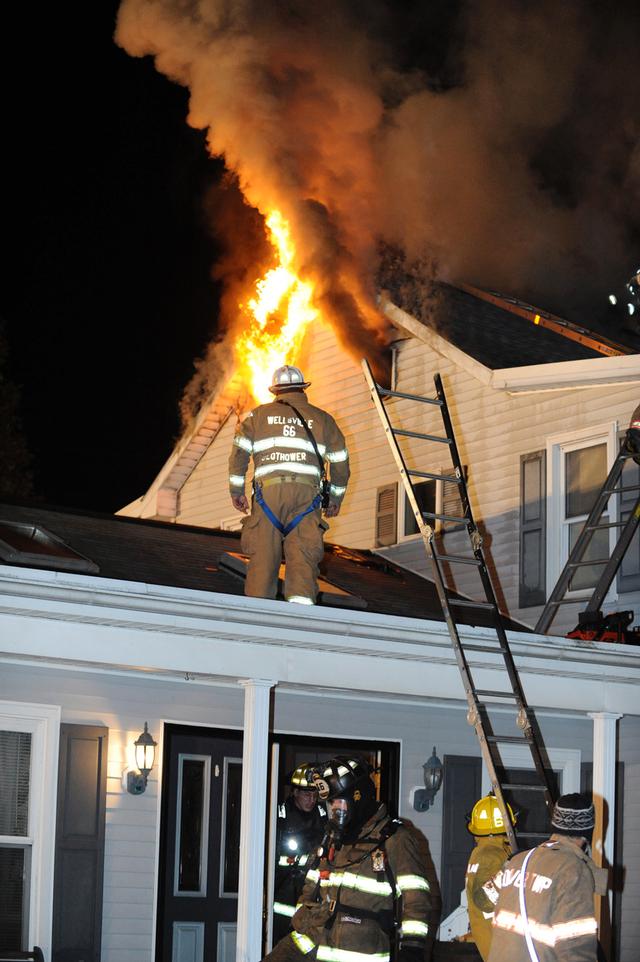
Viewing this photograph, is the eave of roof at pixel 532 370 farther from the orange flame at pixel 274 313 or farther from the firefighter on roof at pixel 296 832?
the firefighter on roof at pixel 296 832

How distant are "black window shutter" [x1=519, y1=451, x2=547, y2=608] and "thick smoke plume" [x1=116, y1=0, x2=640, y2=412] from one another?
2351 millimetres

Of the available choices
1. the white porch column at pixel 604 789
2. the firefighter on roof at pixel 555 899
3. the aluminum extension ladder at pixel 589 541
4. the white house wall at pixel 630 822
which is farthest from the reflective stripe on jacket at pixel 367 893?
the white house wall at pixel 630 822

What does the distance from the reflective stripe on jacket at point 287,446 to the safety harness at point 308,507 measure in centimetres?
4

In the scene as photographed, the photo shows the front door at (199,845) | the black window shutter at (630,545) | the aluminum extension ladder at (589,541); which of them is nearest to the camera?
the front door at (199,845)

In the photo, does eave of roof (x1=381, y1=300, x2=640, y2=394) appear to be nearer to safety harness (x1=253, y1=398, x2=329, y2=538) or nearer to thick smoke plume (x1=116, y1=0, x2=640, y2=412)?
thick smoke plume (x1=116, y1=0, x2=640, y2=412)

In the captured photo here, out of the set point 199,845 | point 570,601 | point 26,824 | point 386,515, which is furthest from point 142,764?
point 386,515

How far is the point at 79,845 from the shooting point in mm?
9734

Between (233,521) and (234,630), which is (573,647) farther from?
(233,521)

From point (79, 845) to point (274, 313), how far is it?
22.1 ft

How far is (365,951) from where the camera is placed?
750 centimetres

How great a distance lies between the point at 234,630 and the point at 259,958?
201 centimetres

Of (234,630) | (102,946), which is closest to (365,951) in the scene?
(234,630)

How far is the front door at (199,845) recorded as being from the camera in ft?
33.9

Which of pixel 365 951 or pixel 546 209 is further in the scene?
pixel 546 209
